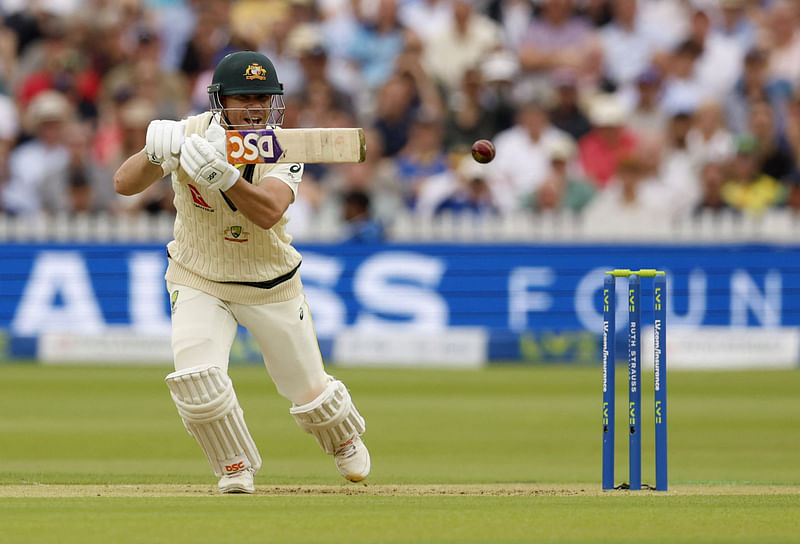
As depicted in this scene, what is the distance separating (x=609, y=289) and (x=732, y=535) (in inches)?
45.7

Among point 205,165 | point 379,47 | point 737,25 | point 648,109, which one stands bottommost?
point 205,165

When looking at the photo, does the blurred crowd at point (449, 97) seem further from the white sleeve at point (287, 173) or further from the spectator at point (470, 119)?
the white sleeve at point (287, 173)

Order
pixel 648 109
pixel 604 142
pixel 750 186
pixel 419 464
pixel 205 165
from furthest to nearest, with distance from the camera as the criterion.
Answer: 1. pixel 648 109
2. pixel 604 142
3. pixel 750 186
4. pixel 419 464
5. pixel 205 165

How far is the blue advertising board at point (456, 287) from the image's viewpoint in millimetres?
11477

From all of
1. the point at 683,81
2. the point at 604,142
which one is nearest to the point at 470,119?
the point at 604,142

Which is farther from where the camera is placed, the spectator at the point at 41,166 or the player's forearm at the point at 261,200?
the spectator at the point at 41,166

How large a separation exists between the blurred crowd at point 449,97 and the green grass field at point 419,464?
5.31 feet

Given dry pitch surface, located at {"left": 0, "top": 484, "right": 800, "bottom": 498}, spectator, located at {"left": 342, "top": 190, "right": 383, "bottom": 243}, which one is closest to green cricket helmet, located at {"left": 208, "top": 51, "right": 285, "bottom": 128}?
dry pitch surface, located at {"left": 0, "top": 484, "right": 800, "bottom": 498}

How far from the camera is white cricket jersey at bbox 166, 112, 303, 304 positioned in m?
5.20

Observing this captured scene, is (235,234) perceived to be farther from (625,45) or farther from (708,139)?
(625,45)

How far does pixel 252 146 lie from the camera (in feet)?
16.1

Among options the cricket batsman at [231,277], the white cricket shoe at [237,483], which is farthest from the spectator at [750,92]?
the white cricket shoe at [237,483]

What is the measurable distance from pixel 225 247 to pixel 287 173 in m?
0.36

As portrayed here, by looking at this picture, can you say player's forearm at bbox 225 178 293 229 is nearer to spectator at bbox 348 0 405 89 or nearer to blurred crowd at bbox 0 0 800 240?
blurred crowd at bbox 0 0 800 240
